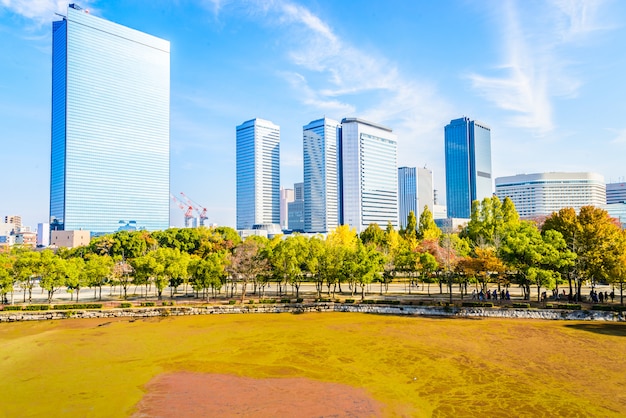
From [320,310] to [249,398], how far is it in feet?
81.0

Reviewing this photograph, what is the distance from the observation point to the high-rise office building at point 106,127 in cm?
16062

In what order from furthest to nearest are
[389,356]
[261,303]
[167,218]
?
[167,218] → [261,303] → [389,356]

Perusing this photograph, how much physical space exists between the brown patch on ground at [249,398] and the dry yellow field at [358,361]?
0.90 m

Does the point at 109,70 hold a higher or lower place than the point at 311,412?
higher

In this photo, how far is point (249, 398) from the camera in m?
19.9

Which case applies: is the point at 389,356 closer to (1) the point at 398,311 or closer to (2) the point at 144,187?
(1) the point at 398,311

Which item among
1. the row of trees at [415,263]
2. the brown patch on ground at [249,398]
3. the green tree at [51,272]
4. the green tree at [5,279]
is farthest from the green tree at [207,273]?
the brown patch on ground at [249,398]

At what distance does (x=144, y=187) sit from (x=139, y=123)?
2923 cm

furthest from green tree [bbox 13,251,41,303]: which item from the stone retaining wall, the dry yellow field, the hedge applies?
the hedge

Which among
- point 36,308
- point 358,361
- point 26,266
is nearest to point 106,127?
point 26,266

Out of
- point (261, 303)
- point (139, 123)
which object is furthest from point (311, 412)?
point (139, 123)

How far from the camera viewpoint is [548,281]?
37719mm

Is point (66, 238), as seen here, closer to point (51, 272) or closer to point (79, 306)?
point (51, 272)

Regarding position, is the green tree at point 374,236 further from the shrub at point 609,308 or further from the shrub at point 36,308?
the shrub at point 36,308
